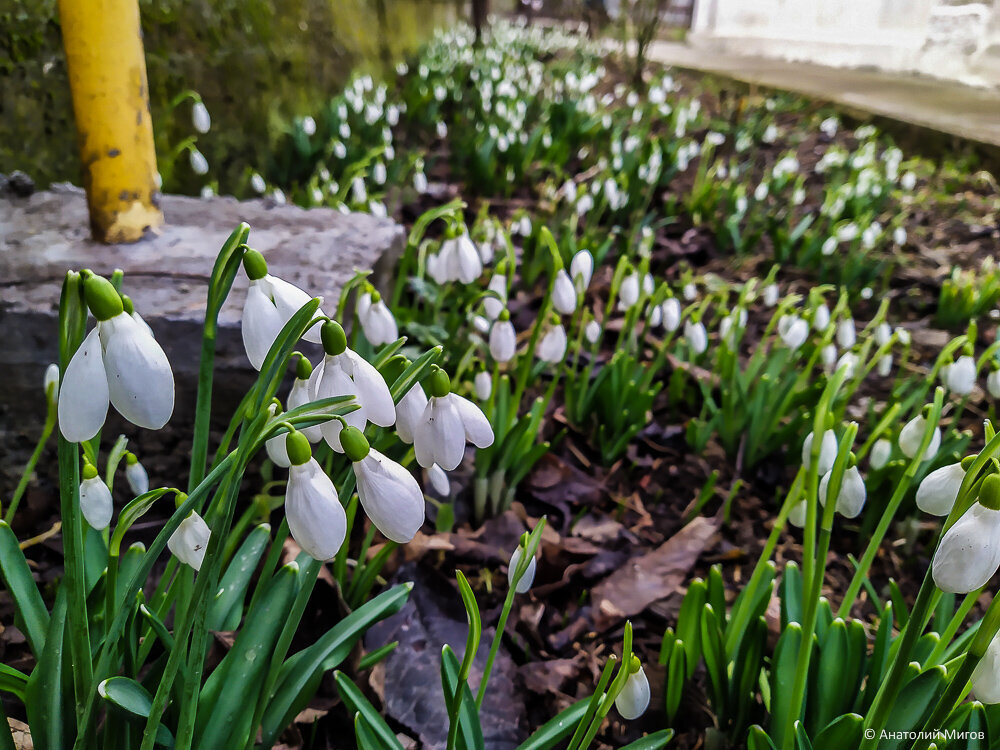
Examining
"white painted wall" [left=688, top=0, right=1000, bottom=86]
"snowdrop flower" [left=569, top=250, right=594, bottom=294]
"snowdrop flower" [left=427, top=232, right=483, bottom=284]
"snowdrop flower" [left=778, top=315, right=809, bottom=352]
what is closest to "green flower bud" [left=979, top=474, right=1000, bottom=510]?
"snowdrop flower" [left=427, top=232, right=483, bottom=284]

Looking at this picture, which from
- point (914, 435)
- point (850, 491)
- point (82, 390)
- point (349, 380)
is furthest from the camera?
point (914, 435)

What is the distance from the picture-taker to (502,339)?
133 cm

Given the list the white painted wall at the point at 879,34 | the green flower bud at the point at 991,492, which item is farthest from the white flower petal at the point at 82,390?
the white painted wall at the point at 879,34

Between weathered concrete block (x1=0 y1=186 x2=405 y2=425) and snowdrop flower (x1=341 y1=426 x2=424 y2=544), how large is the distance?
0.73 metres

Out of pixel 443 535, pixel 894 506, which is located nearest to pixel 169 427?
pixel 443 535

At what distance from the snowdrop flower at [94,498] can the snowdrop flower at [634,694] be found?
2.06ft

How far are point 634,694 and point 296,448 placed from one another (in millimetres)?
523

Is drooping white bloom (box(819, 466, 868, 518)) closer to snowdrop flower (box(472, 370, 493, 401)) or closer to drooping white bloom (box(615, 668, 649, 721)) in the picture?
drooping white bloom (box(615, 668, 649, 721))

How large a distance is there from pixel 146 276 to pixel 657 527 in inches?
50.3

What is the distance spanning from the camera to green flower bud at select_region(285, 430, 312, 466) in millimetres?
542

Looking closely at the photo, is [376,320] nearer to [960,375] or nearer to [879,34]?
[960,375]

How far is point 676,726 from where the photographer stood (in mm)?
1089

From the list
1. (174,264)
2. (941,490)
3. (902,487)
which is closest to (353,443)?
(941,490)

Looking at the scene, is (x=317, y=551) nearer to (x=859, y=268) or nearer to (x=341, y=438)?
(x=341, y=438)
